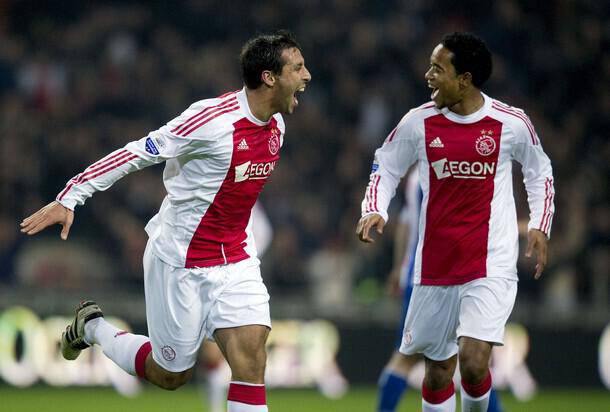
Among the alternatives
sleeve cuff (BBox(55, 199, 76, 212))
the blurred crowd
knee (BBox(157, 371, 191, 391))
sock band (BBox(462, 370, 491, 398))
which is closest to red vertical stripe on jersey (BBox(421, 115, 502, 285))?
sock band (BBox(462, 370, 491, 398))

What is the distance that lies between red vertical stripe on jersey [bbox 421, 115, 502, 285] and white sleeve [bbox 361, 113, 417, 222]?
0.11 meters

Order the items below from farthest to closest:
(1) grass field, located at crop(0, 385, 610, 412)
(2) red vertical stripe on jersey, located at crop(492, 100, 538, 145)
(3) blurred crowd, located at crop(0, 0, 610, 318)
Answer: (3) blurred crowd, located at crop(0, 0, 610, 318) → (1) grass field, located at crop(0, 385, 610, 412) → (2) red vertical stripe on jersey, located at crop(492, 100, 538, 145)

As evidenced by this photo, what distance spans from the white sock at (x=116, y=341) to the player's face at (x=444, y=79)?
208cm

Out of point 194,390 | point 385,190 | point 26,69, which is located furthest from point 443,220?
point 26,69

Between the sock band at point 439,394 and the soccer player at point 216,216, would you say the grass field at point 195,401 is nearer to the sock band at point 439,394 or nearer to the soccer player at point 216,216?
the sock band at point 439,394

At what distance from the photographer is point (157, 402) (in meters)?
10.3

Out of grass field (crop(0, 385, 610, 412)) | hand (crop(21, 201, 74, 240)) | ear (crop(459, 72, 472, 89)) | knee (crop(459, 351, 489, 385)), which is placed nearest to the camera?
hand (crop(21, 201, 74, 240))

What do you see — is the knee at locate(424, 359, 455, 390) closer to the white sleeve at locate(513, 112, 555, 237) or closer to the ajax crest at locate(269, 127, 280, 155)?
the white sleeve at locate(513, 112, 555, 237)

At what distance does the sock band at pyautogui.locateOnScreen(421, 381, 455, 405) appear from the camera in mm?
6293

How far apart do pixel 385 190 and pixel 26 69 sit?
835cm

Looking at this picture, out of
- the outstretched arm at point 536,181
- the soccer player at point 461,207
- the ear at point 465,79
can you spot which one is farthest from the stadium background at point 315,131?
the ear at point 465,79

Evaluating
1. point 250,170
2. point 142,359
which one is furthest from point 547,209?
point 142,359

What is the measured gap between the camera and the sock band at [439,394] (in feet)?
20.6

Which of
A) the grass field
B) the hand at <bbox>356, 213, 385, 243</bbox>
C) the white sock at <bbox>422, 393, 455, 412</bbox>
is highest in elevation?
the hand at <bbox>356, 213, 385, 243</bbox>
